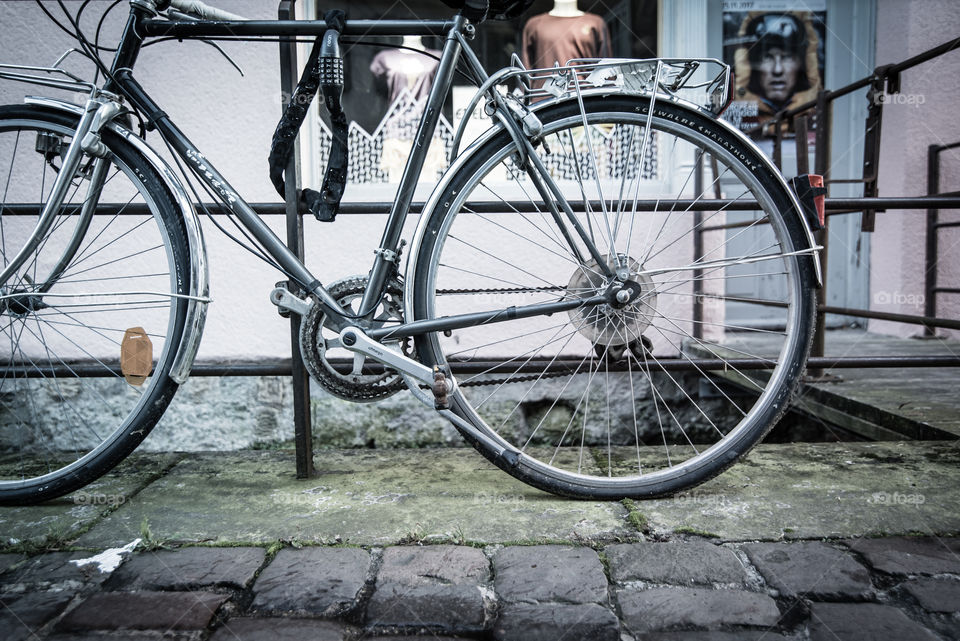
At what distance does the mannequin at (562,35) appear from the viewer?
3217mm

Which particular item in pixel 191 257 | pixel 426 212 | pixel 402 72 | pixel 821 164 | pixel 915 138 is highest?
pixel 402 72

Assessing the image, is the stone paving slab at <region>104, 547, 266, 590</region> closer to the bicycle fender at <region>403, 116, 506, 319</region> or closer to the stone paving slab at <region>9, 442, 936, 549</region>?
the stone paving slab at <region>9, 442, 936, 549</region>

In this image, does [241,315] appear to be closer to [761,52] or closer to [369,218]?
[369,218]

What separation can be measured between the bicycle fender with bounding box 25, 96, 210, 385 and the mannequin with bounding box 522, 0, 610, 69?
6.95 ft

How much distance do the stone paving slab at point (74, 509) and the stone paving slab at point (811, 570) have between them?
1610 millimetres

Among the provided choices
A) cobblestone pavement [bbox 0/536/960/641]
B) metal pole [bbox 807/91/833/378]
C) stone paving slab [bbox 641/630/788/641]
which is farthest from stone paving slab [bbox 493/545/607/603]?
metal pole [bbox 807/91/833/378]

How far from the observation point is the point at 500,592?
126 cm

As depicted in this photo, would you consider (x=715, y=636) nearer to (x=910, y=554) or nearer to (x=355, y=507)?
(x=910, y=554)

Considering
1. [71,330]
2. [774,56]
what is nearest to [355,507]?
[71,330]

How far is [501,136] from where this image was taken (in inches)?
64.5

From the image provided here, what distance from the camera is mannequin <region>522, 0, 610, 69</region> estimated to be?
322cm

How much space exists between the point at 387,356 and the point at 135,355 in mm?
649

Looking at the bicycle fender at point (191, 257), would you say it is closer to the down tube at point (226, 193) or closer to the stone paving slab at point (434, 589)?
the down tube at point (226, 193)

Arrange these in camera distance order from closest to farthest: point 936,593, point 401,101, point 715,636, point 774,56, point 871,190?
point 715,636
point 936,593
point 871,190
point 401,101
point 774,56
